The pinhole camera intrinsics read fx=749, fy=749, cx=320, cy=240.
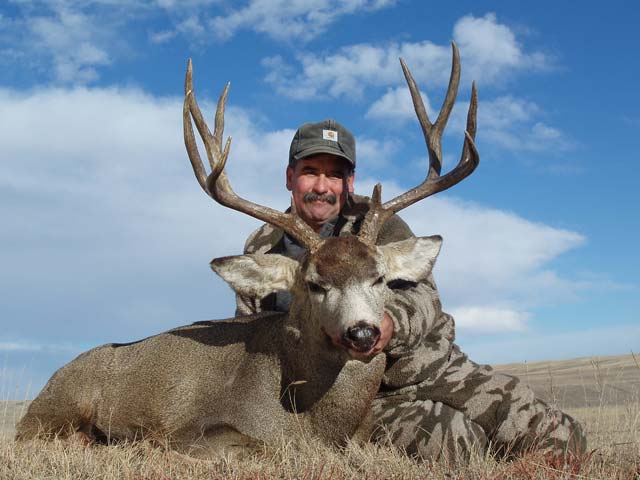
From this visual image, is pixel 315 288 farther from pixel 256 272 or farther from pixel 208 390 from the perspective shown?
pixel 208 390

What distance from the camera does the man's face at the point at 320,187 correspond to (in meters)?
6.99

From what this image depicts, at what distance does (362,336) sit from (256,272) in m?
1.37

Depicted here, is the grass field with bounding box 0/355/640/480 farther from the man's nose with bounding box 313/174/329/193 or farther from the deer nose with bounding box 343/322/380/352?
the man's nose with bounding box 313/174/329/193

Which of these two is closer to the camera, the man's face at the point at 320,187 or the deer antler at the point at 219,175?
the deer antler at the point at 219,175

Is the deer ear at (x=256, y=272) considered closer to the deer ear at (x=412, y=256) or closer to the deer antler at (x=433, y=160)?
the deer antler at (x=433, y=160)

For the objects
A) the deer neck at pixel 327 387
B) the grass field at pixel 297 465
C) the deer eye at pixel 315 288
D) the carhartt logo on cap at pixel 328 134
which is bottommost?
the grass field at pixel 297 465

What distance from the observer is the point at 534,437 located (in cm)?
546

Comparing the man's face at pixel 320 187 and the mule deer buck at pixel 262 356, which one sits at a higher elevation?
the man's face at pixel 320 187

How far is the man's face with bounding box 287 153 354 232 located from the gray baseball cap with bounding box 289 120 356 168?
101 mm

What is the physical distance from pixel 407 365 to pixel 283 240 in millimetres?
1872

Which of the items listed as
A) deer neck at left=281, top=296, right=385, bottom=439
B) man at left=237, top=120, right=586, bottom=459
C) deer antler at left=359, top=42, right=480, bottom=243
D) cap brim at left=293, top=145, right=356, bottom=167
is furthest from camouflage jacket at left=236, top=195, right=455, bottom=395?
cap brim at left=293, top=145, right=356, bottom=167

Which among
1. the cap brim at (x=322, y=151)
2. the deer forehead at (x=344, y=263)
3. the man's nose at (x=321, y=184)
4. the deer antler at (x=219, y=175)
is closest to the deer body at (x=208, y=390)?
the deer forehead at (x=344, y=263)

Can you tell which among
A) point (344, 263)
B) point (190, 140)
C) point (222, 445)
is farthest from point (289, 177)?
point (222, 445)

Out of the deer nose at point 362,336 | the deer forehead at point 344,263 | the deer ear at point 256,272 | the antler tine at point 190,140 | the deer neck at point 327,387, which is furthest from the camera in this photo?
the antler tine at point 190,140
